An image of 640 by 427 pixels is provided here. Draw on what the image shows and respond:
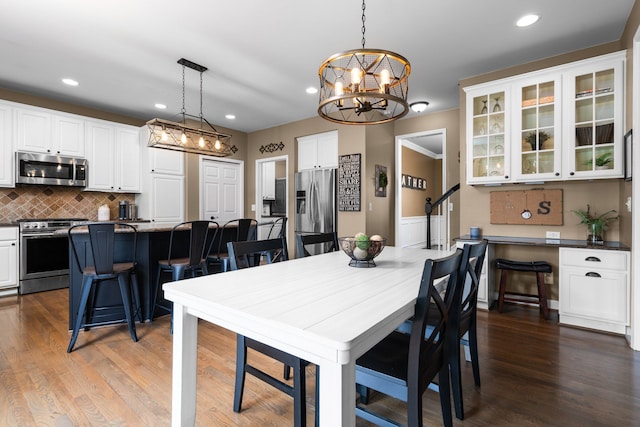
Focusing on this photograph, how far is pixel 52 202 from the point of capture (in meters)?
4.66

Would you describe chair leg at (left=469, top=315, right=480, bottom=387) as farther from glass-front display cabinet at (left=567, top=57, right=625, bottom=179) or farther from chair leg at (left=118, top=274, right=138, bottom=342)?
chair leg at (left=118, top=274, right=138, bottom=342)

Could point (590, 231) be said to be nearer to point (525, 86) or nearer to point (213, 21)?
point (525, 86)

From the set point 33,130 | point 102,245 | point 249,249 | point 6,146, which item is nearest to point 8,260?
point 6,146

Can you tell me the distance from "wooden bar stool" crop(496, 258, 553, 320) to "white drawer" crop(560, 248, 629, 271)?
24 cm

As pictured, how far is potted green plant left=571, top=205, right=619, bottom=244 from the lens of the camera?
9.87 feet

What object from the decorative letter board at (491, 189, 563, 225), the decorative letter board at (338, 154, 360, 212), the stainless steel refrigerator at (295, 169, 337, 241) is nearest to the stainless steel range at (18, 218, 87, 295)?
the stainless steel refrigerator at (295, 169, 337, 241)

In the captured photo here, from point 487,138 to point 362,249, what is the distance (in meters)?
2.58

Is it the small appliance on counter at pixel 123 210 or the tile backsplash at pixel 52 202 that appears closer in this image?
the tile backsplash at pixel 52 202

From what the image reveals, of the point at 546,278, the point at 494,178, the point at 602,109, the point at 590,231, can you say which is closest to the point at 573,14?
the point at 602,109

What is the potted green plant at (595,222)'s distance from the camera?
301cm

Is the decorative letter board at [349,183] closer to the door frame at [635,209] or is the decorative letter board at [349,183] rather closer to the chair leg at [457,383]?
the door frame at [635,209]

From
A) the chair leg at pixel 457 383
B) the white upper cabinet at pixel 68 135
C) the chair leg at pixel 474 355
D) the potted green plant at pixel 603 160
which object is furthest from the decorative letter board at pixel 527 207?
the white upper cabinet at pixel 68 135

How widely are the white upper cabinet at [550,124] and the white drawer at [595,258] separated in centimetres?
72

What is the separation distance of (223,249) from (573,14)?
3897 mm
